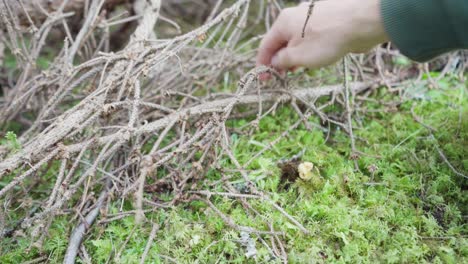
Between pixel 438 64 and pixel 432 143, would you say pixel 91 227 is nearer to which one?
pixel 432 143

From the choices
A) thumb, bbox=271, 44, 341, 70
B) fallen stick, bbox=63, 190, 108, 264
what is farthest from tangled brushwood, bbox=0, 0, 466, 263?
thumb, bbox=271, 44, 341, 70

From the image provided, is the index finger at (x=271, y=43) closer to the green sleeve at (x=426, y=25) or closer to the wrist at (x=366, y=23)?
the wrist at (x=366, y=23)

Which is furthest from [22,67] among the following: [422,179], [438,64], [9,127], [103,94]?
[438,64]

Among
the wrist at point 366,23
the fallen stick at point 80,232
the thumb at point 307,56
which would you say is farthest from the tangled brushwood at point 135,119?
the wrist at point 366,23

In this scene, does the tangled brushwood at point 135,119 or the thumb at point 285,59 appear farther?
the thumb at point 285,59

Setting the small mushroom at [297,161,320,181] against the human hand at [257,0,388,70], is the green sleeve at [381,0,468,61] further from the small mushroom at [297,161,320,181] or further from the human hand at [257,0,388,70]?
the small mushroom at [297,161,320,181]

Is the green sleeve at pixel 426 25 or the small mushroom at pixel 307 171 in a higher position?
the green sleeve at pixel 426 25

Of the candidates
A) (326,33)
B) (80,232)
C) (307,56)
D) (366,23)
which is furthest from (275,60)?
(80,232)
